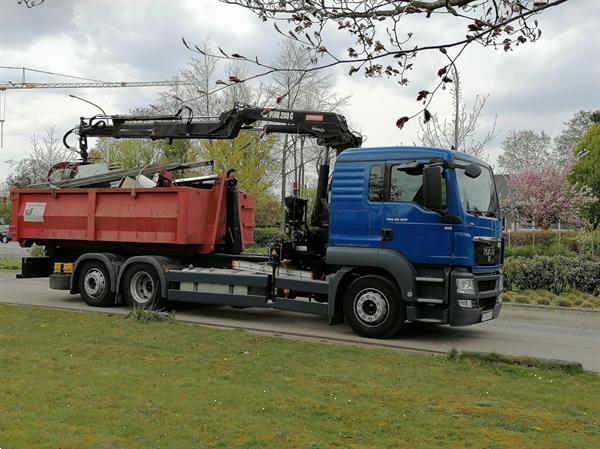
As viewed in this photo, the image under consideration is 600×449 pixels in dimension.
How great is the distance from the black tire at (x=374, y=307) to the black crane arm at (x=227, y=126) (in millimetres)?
2870

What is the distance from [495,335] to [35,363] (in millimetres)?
7062

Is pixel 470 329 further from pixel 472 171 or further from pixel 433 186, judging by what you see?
pixel 433 186

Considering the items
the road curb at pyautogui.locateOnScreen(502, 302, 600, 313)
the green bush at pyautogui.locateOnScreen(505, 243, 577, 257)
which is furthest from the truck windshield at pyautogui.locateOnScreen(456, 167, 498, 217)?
the green bush at pyautogui.locateOnScreen(505, 243, 577, 257)

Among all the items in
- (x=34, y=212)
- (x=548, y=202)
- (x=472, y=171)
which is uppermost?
(x=548, y=202)

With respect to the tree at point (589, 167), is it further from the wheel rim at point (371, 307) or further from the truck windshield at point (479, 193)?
the wheel rim at point (371, 307)

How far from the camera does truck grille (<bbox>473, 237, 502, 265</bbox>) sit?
32.1 feet

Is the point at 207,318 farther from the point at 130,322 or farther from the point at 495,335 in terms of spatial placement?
the point at 495,335

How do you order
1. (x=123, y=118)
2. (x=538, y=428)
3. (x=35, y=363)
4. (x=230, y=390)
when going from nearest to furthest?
(x=538, y=428) → (x=230, y=390) → (x=35, y=363) → (x=123, y=118)

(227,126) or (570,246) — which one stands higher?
(227,126)

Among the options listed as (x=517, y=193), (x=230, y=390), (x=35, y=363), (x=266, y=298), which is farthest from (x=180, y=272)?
(x=517, y=193)

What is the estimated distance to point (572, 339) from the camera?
10797mm

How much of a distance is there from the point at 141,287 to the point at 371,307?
4808 millimetres

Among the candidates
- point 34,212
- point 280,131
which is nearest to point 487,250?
point 280,131

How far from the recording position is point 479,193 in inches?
402
